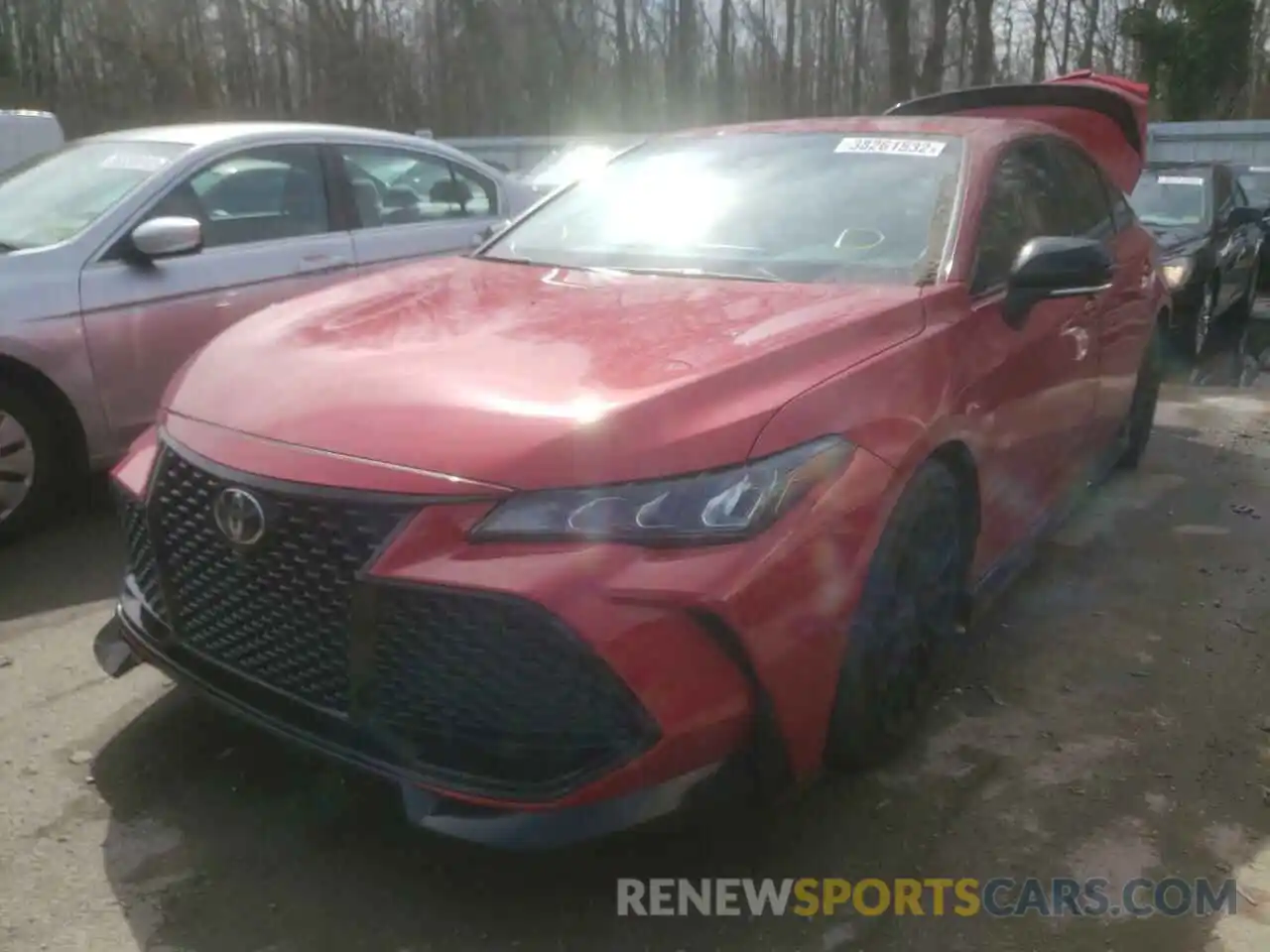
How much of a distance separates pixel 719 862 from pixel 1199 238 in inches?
292

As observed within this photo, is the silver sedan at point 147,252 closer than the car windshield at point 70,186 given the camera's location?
Yes

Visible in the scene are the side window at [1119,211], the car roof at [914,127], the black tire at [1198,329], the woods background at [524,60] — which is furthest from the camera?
the woods background at [524,60]

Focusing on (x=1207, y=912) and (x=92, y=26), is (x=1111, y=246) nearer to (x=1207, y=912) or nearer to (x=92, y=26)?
(x=1207, y=912)

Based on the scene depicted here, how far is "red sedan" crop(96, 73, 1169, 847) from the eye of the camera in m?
2.10

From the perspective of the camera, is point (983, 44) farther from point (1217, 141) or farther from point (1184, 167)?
point (1184, 167)

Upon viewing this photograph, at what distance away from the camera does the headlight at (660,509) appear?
210cm

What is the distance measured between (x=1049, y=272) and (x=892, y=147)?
751 millimetres

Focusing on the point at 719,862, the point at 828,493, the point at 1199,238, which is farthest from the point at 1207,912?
the point at 1199,238

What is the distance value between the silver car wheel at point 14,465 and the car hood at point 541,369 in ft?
5.48

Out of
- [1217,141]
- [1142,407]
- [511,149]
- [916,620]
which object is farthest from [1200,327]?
[511,149]

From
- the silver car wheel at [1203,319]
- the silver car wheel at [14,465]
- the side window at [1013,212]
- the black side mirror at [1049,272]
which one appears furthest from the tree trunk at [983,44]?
the silver car wheel at [14,465]

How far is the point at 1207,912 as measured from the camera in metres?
2.46

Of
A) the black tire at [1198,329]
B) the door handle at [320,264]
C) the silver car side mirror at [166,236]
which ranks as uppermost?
the silver car side mirror at [166,236]

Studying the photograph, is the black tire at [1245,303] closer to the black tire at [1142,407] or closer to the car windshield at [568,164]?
the black tire at [1142,407]
